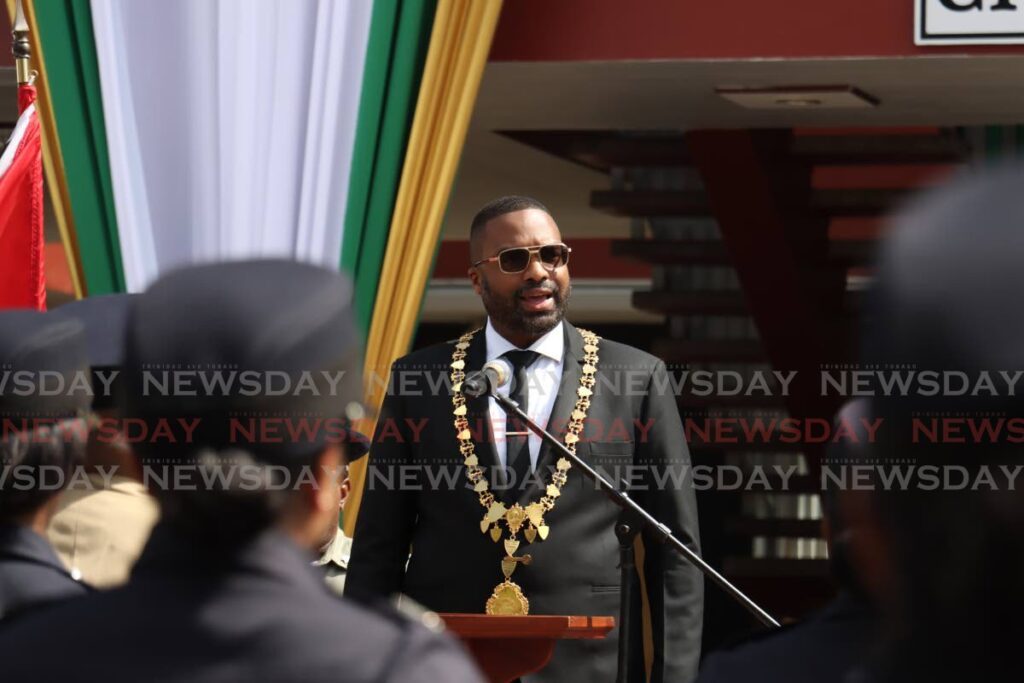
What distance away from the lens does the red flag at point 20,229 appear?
4.11 m

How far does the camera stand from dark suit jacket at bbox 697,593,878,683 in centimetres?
129

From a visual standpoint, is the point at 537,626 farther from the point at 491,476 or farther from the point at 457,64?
the point at 457,64

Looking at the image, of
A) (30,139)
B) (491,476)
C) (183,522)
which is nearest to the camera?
(183,522)

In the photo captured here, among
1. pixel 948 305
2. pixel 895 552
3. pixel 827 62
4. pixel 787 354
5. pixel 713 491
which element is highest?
pixel 827 62

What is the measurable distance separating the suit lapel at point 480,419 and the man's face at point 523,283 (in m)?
0.08

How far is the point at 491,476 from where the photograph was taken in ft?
11.2

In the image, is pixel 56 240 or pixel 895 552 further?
pixel 56 240

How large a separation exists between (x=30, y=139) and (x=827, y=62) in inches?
84.9

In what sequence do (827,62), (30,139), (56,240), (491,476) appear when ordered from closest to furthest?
(491,476)
(30,139)
(827,62)
(56,240)

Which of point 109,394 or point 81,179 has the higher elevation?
point 81,179

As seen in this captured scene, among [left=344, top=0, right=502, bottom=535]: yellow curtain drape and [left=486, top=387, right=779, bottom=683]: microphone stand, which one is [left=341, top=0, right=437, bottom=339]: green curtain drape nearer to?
[left=344, top=0, right=502, bottom=535]: yellow curtain drape

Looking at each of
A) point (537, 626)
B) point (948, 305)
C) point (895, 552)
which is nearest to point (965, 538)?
point (895, 552)

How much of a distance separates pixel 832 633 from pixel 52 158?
11.7 feet

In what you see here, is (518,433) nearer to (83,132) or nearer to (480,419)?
(480,419)
